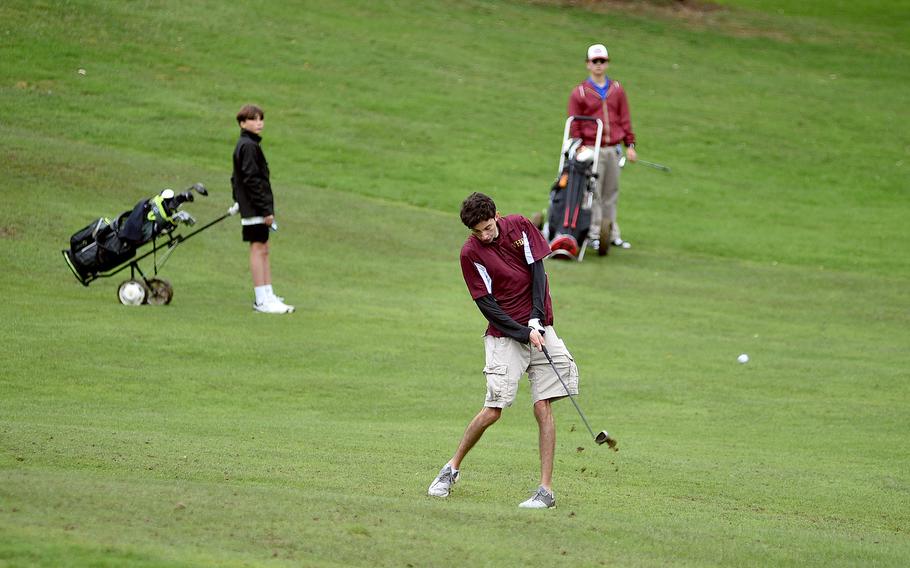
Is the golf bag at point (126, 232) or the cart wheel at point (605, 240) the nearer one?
the golf bag at point (126, 232)

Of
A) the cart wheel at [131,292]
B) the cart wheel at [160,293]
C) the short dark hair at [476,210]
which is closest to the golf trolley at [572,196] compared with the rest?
the cart wheel at [160,293]

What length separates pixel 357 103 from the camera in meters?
33.7

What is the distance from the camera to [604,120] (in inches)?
892

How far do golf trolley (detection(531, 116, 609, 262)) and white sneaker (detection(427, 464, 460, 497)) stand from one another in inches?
516

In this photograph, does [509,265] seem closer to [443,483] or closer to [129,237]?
[443,483]

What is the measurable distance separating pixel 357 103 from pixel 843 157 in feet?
41.7

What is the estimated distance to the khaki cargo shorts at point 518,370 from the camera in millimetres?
8906

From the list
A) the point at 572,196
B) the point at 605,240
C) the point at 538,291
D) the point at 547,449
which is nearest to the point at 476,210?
the point at 538,291

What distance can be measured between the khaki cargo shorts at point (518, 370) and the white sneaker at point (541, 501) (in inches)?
25.2

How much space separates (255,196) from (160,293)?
5.83 ft

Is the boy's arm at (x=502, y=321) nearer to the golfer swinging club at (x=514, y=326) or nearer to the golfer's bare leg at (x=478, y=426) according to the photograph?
the golfer swinging club at (x=514, y=326)

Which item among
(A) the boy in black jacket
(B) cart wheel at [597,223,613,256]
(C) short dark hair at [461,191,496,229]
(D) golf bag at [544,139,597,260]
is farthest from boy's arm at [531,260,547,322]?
(B) cart wheel at [597,223,613,256]

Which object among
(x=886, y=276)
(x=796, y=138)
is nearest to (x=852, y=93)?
(x=796, y=138)

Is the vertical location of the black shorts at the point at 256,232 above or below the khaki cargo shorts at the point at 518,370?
below
